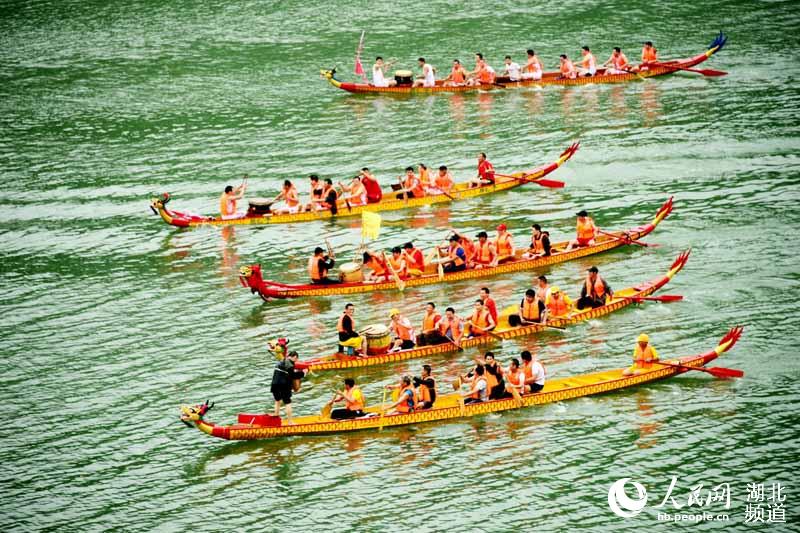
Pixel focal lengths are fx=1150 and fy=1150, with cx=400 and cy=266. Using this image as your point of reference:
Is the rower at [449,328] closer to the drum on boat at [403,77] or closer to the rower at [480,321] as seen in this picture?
the rower at [480,321]

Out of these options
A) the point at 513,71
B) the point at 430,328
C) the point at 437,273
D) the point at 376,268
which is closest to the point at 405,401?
the point at 430,328

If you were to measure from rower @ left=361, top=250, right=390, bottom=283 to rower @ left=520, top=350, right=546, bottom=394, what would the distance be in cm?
764

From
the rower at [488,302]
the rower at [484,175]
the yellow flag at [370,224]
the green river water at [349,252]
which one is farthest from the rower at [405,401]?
the rower at [484,175]

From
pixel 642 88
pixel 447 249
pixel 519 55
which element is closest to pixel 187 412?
pixel 447 249

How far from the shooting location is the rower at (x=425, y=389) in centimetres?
2620

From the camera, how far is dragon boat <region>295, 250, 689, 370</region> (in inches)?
1147

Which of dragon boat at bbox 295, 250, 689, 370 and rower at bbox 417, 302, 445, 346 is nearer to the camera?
dragon boat at bbox 295, 250, 689, 370

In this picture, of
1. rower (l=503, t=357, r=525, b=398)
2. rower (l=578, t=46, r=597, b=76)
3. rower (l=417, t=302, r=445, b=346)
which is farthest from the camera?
rower (l=578, t=46, r=597, b=76)

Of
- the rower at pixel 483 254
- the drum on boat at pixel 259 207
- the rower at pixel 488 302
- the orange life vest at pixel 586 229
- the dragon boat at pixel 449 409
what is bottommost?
the dragon boat at pixel 449 409

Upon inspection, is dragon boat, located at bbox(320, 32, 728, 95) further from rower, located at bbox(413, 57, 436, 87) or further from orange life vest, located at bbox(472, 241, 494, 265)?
orange life vest, located at bbox(472, 241, 494, 265)

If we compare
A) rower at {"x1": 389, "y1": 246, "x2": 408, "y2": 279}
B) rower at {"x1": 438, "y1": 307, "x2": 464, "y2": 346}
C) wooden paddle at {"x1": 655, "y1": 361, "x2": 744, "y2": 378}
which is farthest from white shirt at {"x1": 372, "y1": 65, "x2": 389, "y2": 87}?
wooden paddle at {"x1": 655, "y1": 361, "x2": 744, "y2": 378}

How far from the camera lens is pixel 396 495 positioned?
23.9 metres

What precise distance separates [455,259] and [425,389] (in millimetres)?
7946

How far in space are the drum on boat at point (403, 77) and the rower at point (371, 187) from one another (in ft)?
40.5
